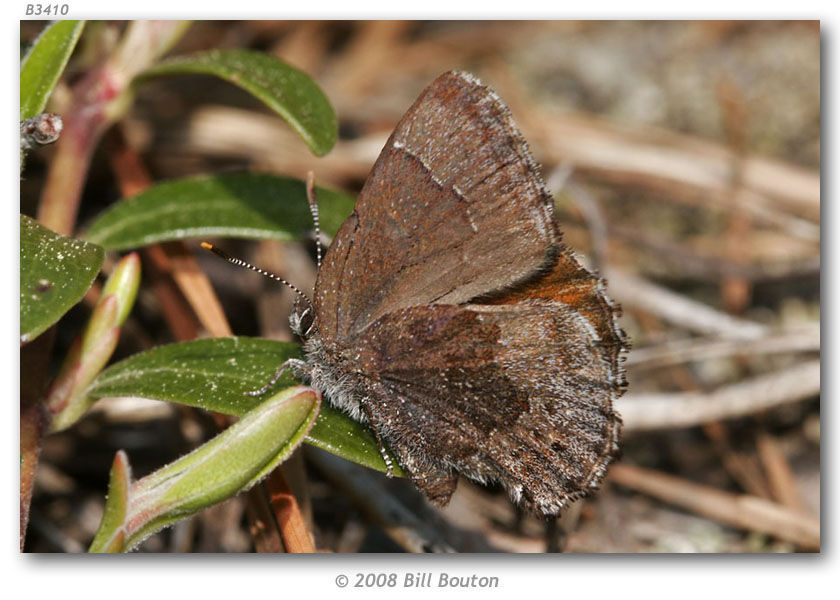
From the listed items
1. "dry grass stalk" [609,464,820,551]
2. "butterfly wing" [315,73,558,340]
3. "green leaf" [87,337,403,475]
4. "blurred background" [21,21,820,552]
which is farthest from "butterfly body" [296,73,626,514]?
"dry grass stalk" [609,464,820,551]

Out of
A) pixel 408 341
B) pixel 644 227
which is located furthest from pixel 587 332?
pixel 644 227

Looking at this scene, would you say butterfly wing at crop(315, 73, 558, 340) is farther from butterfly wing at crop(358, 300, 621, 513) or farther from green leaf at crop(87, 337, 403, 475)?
green leaf at crop(87, 337, 403, 475)

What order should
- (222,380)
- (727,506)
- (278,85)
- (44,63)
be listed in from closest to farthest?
(222,380)
(44,63)
(278,85)
(727,506)

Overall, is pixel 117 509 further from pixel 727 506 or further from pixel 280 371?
pixel 727 506

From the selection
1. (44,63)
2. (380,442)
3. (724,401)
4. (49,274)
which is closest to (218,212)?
(44,63)

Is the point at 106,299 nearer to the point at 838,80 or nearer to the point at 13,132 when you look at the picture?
the point at 13,132
